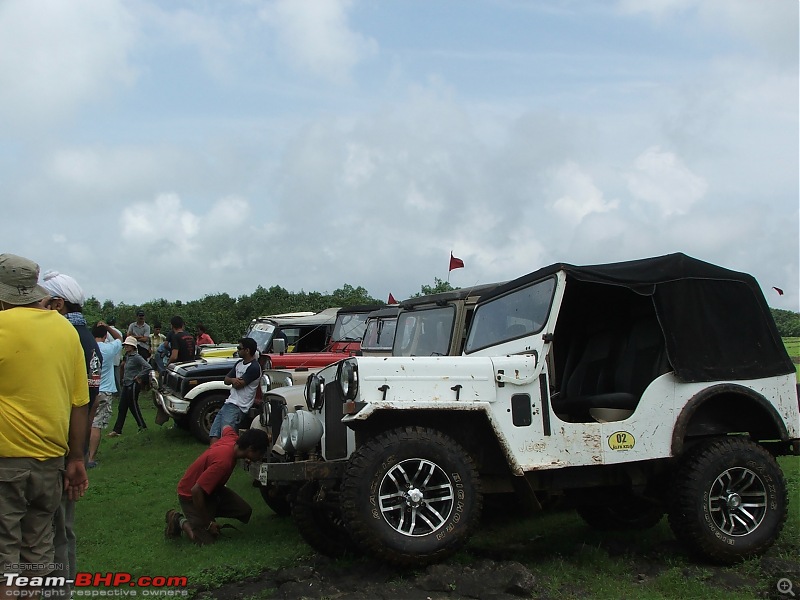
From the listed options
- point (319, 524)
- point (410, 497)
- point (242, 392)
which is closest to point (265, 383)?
point (242, 392)

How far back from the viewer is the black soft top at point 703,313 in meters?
6.10

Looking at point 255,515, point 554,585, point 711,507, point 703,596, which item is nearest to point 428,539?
point 554,585

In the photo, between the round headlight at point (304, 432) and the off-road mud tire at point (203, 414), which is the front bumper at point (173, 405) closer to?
the off-road mud tire at point (203, 414)

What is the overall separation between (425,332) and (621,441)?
4.83 m

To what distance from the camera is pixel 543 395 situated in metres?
5.75

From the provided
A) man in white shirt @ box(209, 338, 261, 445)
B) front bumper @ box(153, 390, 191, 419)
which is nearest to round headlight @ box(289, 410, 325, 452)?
man in white shirt @ box(209, 338, 261, 445)

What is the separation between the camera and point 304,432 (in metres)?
5.92

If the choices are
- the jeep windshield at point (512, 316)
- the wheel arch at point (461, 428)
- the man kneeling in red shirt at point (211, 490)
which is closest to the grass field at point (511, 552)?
the man kneeling in red shirt at point (211, 490)

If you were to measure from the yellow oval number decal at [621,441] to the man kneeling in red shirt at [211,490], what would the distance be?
2.83 m

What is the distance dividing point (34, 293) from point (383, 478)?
2.45 metres

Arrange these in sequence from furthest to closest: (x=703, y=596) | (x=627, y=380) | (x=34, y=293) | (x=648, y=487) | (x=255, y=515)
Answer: (x=255, y=515) → (x=627, y=380) → (x=648, y=487) → (x=703, y=596) → (x=34, y=293)

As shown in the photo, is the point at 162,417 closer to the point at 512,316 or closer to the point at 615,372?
the point at 512,316

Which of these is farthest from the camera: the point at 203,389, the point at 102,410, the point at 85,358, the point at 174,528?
the point at 203,389

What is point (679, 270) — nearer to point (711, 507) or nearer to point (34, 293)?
point (711, 507)
